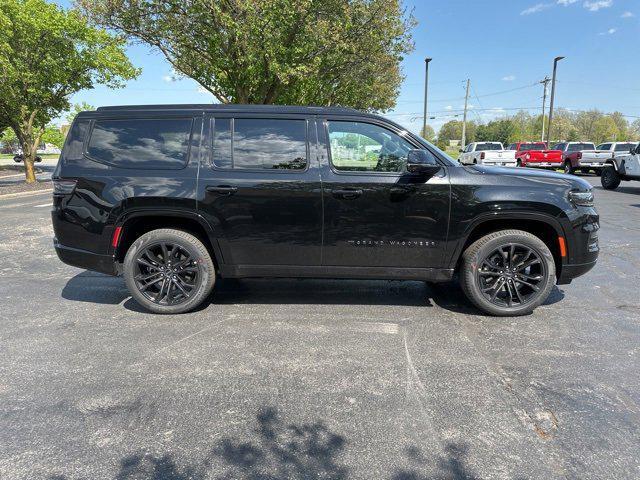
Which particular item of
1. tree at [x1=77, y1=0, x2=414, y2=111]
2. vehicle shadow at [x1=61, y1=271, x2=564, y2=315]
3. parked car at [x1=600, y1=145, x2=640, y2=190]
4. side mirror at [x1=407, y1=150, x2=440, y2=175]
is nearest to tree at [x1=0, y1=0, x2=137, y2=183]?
tree at [x1=77, y1=0, x2=414, y2=111]

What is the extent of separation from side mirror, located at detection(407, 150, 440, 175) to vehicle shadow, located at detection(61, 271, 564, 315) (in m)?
1.49

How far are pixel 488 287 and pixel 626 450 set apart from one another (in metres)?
1.94

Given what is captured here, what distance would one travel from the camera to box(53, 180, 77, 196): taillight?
3.99 metres

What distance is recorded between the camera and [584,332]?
12.3ft

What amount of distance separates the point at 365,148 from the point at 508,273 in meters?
1.83

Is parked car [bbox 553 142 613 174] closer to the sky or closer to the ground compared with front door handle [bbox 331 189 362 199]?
closer to the sky

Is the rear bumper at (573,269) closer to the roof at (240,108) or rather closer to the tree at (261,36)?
the roof at (240,108)

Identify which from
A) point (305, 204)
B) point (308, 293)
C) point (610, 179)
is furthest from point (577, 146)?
point (305, 204)

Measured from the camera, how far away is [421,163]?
12.0ft

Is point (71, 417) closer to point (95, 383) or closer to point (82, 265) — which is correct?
point (95, 383)

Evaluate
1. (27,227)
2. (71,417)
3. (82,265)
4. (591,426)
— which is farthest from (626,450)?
(27,227)

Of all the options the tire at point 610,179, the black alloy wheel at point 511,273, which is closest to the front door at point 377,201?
the black alloy wheel at point 511,273

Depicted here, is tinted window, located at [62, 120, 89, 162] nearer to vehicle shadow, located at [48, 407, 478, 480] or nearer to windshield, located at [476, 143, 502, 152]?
vehicle shadow, located at [48, 407, 478, 480]

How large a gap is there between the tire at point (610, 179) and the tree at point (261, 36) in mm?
9980
